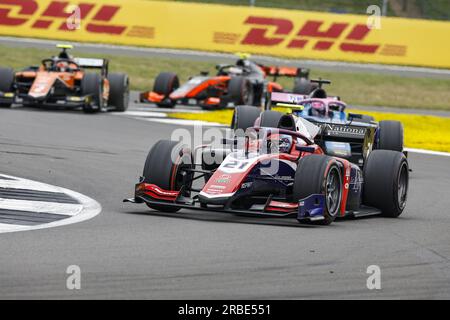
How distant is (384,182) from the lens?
523 inches

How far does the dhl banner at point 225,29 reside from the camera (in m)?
37.6

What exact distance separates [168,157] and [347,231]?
217cm

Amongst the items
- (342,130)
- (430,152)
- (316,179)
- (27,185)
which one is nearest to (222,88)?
(430,152)

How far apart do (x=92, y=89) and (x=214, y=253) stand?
16.8m

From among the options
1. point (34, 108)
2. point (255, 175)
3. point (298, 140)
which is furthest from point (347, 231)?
point (34, 108)

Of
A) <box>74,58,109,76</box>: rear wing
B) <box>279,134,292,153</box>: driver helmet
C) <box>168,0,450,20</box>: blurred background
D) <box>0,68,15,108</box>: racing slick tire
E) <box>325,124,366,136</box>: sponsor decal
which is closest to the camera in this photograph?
<box>279,134,292,153</box>: driver helmet

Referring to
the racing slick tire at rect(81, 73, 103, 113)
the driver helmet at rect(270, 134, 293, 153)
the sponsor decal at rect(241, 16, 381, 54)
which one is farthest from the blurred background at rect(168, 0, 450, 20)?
the driver helmet at rect(270, 134, 293, 153)

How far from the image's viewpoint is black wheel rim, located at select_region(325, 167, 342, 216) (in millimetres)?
12273

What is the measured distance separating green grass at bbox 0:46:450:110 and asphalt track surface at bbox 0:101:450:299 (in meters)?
20.4

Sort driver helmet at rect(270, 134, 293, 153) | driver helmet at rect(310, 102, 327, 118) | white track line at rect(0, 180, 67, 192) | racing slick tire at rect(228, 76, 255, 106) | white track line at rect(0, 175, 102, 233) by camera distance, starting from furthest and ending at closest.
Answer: racing slick tire at rect(228, 76, 255, 106), driver helmet at rect(310, 102, 327, 118), white track line at rect(0, 180, 67, 192), driver helmet at rect(270, 134, 293, 153), white track line at rect(0, 175, 102, 233)

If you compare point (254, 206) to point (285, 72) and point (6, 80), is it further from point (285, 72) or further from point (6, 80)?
point (285, 72)

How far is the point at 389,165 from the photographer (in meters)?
13.3

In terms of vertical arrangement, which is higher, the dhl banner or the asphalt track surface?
the dhl banner

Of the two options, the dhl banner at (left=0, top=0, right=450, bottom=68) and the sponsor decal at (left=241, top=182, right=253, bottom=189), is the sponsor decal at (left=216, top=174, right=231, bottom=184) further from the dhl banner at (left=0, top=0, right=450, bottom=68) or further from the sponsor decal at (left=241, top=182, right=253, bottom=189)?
the dhl banner at (left=0, top=0, right=450, bottom=68)
